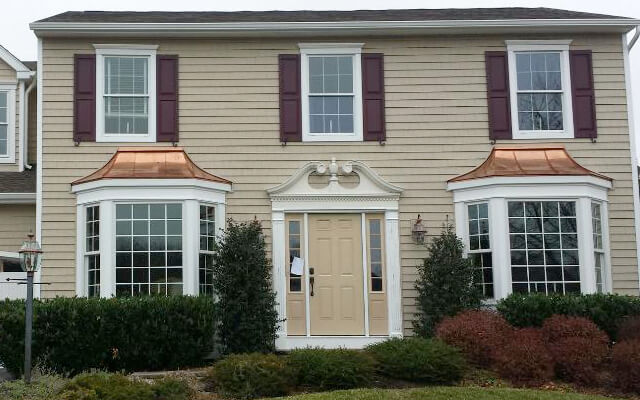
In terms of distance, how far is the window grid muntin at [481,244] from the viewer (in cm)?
1312

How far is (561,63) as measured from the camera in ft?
45.7

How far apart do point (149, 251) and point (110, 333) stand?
1.68 meters

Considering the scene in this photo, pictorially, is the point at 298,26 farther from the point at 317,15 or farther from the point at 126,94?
the point at 126,94

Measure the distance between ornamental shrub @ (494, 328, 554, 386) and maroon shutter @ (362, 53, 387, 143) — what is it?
456cm

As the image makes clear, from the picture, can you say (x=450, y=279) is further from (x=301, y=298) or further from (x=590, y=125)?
(x=590, y=125)

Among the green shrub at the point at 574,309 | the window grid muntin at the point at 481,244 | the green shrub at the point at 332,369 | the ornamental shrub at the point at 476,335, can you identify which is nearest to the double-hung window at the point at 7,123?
the green shrub at the point at 332,369

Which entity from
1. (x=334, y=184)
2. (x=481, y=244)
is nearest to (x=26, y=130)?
(x=334, y=184)

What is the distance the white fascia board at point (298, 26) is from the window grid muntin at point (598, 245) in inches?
121

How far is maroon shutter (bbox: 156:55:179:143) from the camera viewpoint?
13539mm

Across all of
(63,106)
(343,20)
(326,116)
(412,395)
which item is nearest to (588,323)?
(412,395)

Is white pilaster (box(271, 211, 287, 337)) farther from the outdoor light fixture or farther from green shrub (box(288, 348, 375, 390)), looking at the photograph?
green shrub (box(288, 348, 375, 390))

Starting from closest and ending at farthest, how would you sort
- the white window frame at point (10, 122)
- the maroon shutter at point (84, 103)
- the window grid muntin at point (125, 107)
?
the maroon shutter at point (84, 103) < the window grid muntin at point (125, 107) < the white window frame at point (10, 122)

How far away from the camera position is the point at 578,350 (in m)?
10.5

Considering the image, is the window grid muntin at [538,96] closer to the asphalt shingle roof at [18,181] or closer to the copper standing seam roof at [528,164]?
the copper standing seam roof at [528,164]
